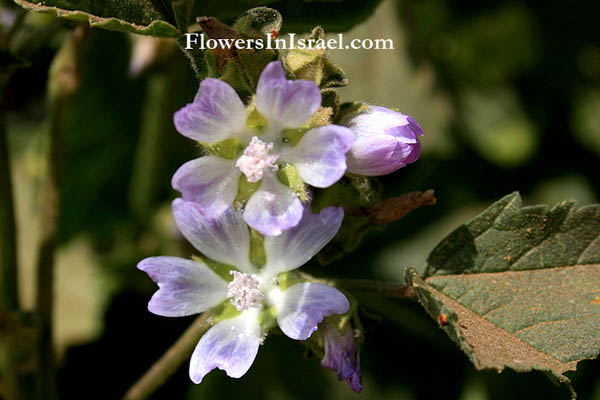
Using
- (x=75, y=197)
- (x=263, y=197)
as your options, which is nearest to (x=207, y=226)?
(x=263, y=197)

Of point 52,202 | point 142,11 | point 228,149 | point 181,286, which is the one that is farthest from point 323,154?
point 52,202

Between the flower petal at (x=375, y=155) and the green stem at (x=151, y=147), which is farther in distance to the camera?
the green stem at (x=151, y=147)

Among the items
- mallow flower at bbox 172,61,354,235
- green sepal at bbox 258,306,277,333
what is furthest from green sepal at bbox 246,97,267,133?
green sepal at bbox 258,306,277,333

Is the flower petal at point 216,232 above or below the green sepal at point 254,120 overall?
below

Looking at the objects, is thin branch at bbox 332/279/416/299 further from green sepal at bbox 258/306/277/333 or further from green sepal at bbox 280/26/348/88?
green sepal at bbox 280/26/348/88

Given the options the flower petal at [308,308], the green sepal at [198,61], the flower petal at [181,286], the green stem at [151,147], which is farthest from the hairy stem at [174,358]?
the green stem at [151,147]

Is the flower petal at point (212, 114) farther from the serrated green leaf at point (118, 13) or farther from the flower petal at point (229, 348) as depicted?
the flower petal at point (229, 348)
